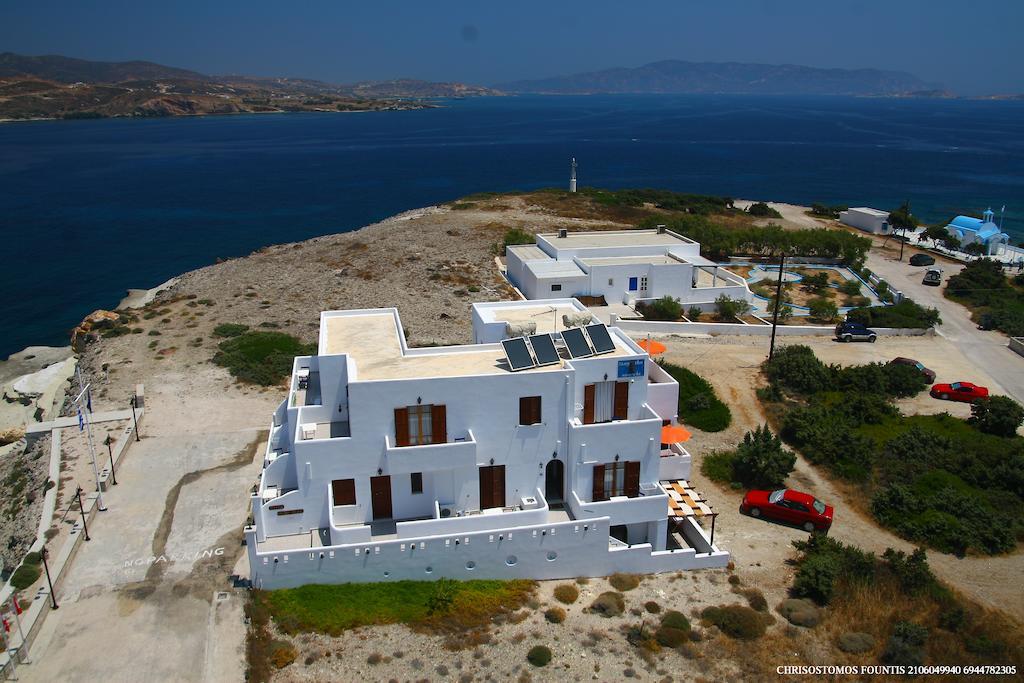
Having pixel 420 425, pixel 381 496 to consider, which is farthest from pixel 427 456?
pixel 381 496

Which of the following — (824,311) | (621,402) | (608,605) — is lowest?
(608,605)

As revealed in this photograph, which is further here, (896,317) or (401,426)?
(896,317)

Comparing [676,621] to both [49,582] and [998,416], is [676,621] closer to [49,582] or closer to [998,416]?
[49,582]

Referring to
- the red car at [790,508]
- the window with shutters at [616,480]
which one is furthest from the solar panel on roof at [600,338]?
the red car at [790,508]

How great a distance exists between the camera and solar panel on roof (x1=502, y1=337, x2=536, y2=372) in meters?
21.6

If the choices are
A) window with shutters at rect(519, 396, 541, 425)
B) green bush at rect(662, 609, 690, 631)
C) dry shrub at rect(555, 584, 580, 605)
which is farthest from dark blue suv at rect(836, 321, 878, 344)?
dry shrub at rect(555, 584, 580, 605)

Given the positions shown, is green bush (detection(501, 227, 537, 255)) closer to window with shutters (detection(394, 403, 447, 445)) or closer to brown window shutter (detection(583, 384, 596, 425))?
brown window shutter (detection(583, 384, 596, 425))

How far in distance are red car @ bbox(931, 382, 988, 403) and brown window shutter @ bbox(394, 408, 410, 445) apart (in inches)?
973

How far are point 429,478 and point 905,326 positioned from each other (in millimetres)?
31468

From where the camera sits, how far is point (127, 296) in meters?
59.5

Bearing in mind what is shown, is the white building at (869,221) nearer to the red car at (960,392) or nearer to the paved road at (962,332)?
the paved road at (962,332)

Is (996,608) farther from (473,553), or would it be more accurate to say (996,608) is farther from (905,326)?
(905,326)

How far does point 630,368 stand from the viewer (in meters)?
22.5

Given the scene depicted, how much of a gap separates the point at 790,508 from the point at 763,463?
2385 mm
